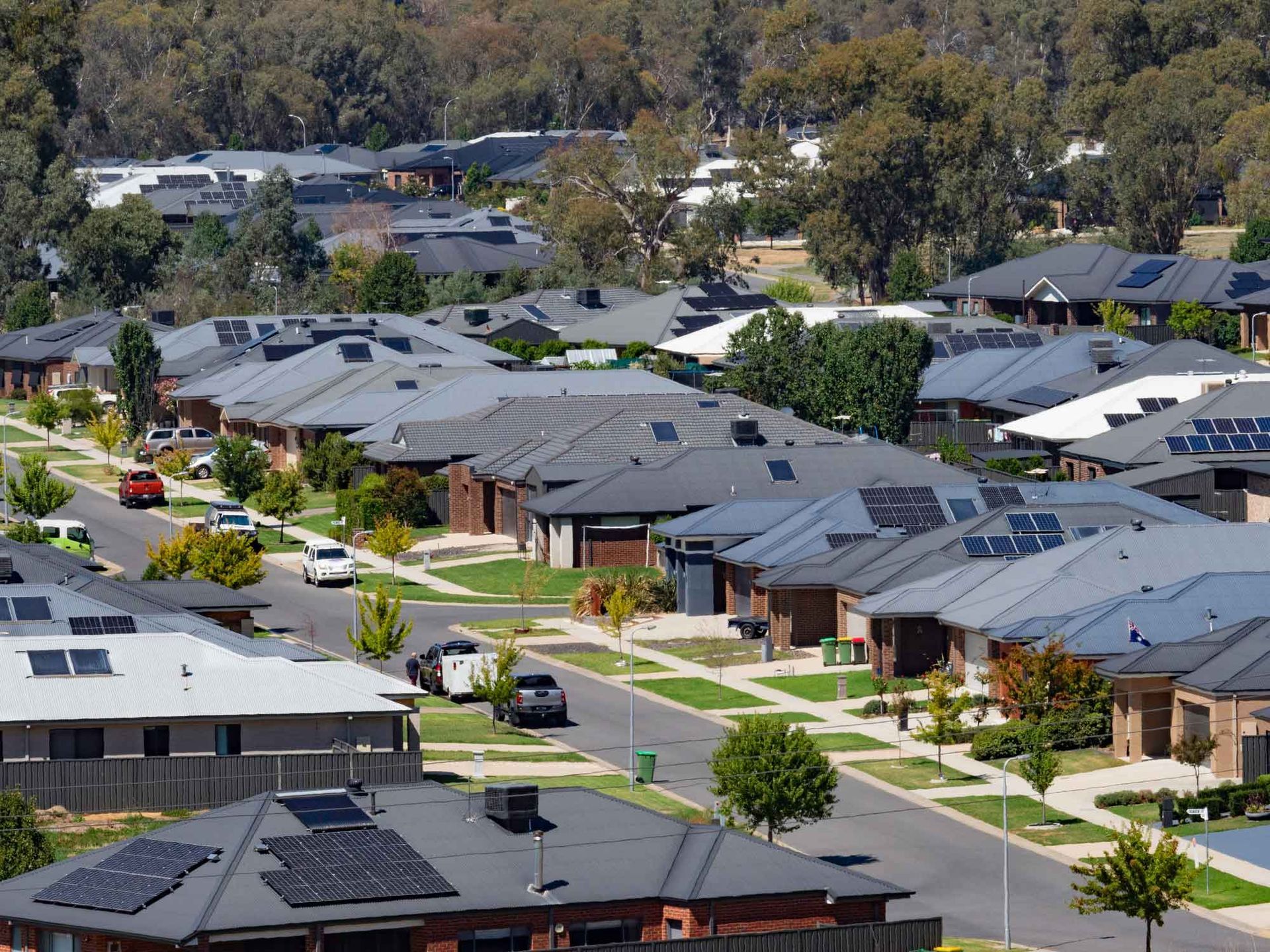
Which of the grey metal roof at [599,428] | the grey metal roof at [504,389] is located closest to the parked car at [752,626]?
the grey metal roof at [599,428]

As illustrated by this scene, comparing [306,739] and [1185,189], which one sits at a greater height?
[1185,189]

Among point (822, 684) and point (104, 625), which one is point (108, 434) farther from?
point (104, 625)

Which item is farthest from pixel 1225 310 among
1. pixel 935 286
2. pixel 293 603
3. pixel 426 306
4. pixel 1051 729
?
pixel 1051 729

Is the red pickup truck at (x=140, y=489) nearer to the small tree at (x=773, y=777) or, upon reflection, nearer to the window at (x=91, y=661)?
the window at (x=91, y=661)

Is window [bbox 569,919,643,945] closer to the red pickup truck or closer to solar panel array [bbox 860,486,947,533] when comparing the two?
solar panel array [bbox 860,486,947,533]

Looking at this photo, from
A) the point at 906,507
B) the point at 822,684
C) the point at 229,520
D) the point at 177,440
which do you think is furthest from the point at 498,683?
the point at 177,440

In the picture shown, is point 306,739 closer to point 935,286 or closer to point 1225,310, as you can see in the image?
point 1225,310

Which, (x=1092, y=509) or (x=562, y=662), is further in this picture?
(x=1092, y=509)
